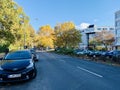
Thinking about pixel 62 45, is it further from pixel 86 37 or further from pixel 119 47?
pixel 86 37

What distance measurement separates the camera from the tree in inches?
2603

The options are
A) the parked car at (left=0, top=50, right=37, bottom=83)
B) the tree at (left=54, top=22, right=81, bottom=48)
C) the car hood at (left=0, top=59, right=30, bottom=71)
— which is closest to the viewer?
the parked car at (left=0, top=50, right=37, bottom=83)

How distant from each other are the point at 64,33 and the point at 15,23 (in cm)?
2777

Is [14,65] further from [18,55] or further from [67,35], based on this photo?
[67,35]

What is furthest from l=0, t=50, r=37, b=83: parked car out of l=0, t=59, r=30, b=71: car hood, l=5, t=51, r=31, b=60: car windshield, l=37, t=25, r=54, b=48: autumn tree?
l=37, t=25, r=54, b=48: autumn tree

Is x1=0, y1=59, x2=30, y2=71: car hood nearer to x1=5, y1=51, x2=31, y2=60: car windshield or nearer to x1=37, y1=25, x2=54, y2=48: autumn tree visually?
x1=5, y1=51, x2=31, y2=60: car windshield

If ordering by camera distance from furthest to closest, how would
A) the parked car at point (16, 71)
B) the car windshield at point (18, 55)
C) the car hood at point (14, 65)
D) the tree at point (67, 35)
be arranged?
the tree at point (67, 35), the car windshield at point (18, 55), the car hood at point (14, 65), the parked car at point (16, 71)

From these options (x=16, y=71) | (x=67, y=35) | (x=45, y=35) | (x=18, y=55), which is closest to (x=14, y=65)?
(x=16, y=71)

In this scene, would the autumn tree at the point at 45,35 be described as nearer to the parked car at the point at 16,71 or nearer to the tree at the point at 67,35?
the tree at the point at 67,35

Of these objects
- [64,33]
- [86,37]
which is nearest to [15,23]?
[64,33]

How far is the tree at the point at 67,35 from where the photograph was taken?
217ft

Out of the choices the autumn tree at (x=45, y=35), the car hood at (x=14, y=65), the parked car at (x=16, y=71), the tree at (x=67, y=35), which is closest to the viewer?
the parked car at (x=16, y=71)

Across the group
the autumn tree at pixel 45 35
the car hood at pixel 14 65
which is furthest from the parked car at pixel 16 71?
the autumn tree at pixel 45 35

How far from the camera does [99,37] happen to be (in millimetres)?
103188
